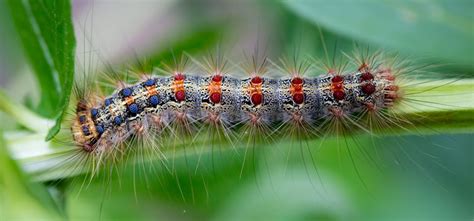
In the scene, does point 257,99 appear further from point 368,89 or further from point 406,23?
point 406,23

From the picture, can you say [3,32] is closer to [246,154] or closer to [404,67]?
[246,154]

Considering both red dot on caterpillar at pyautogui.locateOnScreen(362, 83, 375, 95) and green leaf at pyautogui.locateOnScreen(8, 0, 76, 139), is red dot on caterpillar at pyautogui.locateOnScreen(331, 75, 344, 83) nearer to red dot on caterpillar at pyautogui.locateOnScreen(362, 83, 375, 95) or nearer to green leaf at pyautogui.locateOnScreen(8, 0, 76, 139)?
red dot on caterpillar at pyautogui.locateOnScreen(362, 83, 375, 95)

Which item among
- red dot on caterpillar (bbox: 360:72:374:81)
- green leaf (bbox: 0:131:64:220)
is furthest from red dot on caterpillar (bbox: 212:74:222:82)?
green leaf (bbox: 0:131:64:220)

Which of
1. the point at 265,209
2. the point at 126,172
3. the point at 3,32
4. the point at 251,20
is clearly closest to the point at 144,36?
the point at 251,20

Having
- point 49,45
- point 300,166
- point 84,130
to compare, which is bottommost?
point 300,166

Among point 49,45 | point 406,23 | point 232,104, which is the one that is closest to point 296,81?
point 232,104

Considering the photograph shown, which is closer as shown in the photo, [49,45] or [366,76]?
[49,45]

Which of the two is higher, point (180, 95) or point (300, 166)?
point (180, 95)
